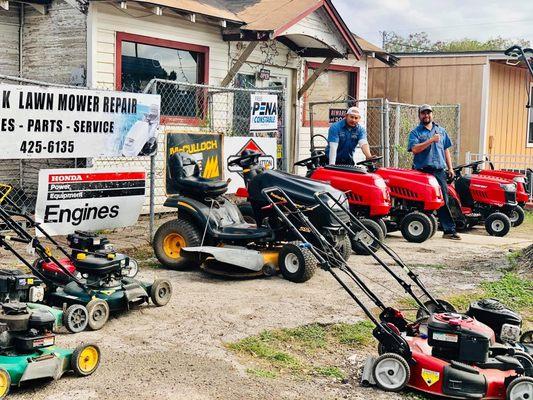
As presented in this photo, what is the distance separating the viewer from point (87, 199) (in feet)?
27.1

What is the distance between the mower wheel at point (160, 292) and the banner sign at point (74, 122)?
213 centimetres

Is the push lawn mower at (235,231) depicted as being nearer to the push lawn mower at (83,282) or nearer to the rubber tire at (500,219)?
the push lawn mower at (83,282)

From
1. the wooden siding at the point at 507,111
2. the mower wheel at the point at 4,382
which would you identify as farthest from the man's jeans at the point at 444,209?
the wooden siding at the point at 507,111

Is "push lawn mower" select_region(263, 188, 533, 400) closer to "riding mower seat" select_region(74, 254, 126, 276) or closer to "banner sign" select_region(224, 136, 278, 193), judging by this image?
"riding mower seat" select_region(74, 254, 126, 276)

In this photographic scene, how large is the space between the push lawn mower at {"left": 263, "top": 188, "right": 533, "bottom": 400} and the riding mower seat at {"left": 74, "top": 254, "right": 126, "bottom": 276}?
227 centimetres

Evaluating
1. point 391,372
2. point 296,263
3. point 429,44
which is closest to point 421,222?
point 296,263

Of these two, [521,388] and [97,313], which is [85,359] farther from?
[521,388]

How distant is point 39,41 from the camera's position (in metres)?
11.7

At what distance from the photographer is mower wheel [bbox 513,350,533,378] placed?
4.79 m

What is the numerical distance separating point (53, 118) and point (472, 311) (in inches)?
184

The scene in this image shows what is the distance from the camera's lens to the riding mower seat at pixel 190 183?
8.32 metres

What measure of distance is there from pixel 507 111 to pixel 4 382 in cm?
1810

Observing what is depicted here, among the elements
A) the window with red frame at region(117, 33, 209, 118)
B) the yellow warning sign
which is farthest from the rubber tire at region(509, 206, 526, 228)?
the yellow warning sign

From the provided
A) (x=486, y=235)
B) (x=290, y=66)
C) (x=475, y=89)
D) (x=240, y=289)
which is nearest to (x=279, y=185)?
(x=240, y=289)
